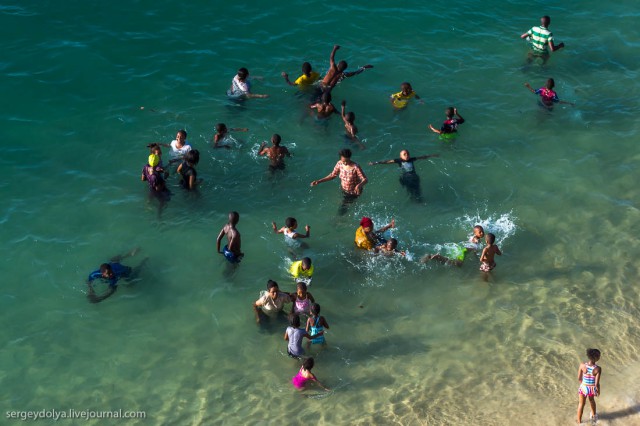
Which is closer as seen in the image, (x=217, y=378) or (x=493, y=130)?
(x=217, y=378)

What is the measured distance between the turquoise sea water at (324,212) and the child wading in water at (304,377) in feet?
1.04

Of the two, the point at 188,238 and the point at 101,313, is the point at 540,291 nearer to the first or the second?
the point at 188,238

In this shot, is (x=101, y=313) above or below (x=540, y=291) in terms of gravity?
below

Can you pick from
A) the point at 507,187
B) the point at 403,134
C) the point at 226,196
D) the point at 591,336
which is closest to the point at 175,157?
the point at 226,196

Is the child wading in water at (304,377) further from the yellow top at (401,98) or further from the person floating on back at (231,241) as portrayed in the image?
the yellow top at (401,98)

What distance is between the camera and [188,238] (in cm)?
1881

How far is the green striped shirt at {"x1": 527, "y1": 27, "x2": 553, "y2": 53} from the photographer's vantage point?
2503cm

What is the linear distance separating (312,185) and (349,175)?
1.23 metres

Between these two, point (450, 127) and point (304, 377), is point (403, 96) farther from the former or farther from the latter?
point (304, 377)

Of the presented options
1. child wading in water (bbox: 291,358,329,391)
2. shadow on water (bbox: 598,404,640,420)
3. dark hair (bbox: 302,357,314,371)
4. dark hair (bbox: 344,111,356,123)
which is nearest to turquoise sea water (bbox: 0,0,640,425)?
shadow on water (bbox: 598,404,640,420)

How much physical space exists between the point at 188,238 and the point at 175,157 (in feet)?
9.35

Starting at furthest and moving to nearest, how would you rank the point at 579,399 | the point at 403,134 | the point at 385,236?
the point at 403,134
the point at 385,236
the point at 579,399

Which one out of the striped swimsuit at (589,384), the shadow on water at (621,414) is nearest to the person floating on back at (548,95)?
the striped swimsuit at (589,384)

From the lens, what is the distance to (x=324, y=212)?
19.7 metres
